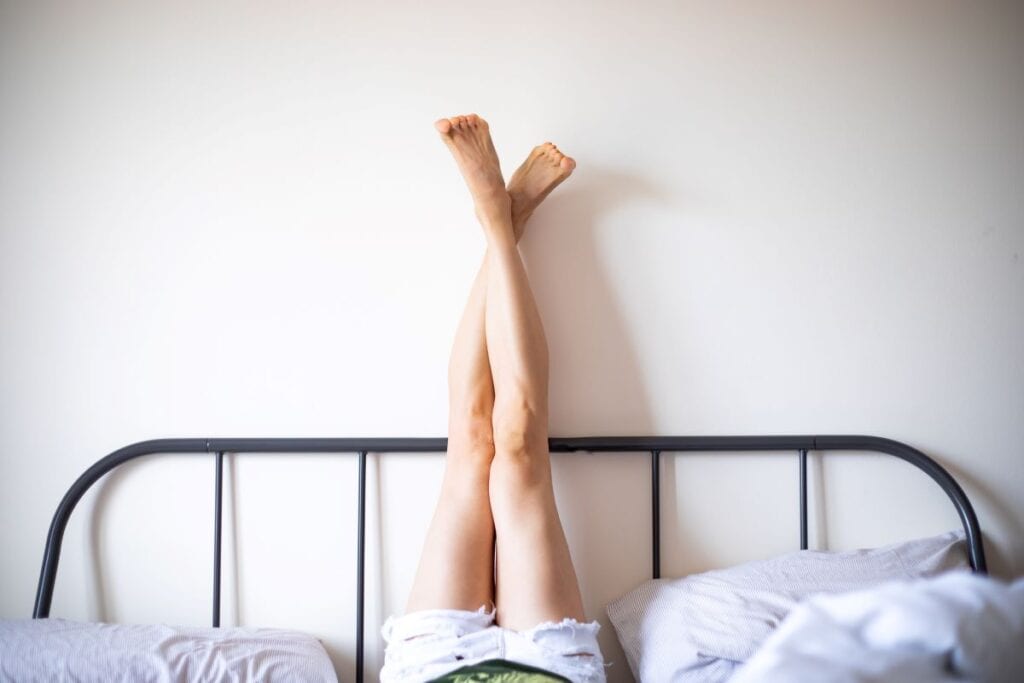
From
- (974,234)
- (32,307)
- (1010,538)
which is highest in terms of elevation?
(974,234)

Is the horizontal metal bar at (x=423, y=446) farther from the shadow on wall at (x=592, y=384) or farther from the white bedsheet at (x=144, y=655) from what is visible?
the white bedsheet at (x=144, y=655)

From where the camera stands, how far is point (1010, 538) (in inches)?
61.7

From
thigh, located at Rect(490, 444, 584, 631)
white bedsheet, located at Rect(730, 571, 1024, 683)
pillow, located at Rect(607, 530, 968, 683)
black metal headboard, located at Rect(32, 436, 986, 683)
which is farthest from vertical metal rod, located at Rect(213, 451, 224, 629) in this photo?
white bedsheet, located at Rect(730, 571, 1024, 683)

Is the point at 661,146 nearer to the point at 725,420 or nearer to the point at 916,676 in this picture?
the point at 725,420

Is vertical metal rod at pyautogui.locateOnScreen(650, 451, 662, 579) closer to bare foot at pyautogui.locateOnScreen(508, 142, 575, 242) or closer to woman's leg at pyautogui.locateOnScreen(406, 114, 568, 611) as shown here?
woman's leg at pyautogui.locateOnScreen(406, 114, 568, 611)

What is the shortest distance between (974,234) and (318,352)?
145 cm

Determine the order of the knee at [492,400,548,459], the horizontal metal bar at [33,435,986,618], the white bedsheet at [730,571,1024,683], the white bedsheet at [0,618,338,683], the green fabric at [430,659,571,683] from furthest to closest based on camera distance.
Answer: the horizontal metal bar at [33,435,986,618], the knee at [492,400,548,459], the white bedsheet at [0,618,338,683], the green fabric at [430,659,571,683], the white bedsheet at [730,571,1024,683]

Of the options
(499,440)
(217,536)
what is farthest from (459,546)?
(217,536)

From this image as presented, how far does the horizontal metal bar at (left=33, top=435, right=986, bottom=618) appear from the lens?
1.53m

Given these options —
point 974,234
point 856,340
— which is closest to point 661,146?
point 856,340

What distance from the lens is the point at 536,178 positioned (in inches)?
59.3

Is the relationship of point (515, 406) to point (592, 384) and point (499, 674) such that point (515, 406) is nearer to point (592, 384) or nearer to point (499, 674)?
point (592, 384)

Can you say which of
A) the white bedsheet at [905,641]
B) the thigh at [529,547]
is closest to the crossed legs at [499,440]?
the thigh at [529,547]

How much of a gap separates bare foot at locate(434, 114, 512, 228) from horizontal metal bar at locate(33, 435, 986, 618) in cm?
49
